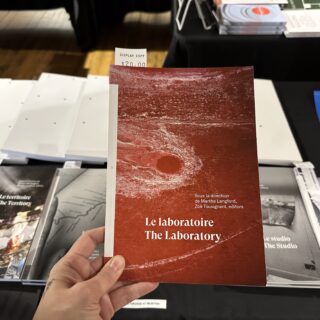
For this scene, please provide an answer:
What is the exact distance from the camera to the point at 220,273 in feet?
1.75

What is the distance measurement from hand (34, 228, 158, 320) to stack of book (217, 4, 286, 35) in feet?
2.71

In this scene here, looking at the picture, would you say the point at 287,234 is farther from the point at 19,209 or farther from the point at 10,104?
the point at 10,104

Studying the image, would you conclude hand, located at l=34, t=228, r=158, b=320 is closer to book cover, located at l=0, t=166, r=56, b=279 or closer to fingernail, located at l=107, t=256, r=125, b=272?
fingernail, located at l=107, t=256, r=125, b=272

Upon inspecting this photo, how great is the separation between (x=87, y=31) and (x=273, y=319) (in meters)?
2.11

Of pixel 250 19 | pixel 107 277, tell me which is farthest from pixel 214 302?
pixel 250 19

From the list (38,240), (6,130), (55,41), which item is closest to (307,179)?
(38,240)

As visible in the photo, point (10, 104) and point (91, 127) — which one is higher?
point (10, 104)

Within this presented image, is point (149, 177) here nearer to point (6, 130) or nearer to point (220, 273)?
point (220, 273)

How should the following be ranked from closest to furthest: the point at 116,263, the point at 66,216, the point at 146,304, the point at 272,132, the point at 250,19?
the point at 116,263, the point at 146,304, the point at 66,216, the point at 272,132, the point at 250,19

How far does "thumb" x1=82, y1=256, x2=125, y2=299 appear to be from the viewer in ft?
1.72

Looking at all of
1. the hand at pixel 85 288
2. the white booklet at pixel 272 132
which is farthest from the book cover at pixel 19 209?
the white booklet at pixel 272 132

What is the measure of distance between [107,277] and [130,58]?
0.33 meters

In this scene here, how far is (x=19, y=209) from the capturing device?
2.51 feet

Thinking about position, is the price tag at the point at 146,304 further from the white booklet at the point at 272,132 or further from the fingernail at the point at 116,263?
the white booklet at the point at 272,132
